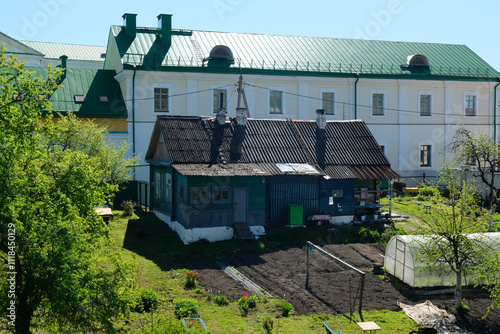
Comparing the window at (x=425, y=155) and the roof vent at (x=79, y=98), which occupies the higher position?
the roof vent at (x=79, y=98)

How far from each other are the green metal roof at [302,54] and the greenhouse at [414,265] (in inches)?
737

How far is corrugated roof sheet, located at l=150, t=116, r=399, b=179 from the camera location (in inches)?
875

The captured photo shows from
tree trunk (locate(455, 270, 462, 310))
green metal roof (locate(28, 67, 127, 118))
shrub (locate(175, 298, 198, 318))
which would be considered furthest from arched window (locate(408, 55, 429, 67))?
shrub (locate(175, 298, 198, 318))

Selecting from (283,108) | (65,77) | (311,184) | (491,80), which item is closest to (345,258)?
(311,184)

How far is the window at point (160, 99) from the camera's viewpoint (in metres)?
32.0

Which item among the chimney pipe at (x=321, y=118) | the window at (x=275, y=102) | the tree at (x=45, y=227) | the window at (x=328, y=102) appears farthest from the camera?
the window at (x=328, y=102)

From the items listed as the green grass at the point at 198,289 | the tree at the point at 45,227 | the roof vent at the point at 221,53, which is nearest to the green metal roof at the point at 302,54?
the roof vent at the point at 221,53

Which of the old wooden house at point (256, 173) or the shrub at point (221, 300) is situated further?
the old wooden house at point (256, 173)

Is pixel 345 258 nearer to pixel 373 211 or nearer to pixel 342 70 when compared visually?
pixel 373 211

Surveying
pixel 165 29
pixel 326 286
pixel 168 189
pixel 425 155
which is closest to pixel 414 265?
pixel 326 286

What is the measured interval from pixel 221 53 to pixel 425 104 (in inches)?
561

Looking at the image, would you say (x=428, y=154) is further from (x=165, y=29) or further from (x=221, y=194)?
(x=221, y=194)

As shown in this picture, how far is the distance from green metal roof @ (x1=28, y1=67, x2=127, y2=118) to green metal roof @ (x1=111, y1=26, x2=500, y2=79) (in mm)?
2277

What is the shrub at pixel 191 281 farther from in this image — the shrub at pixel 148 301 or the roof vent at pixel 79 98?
the roof vent at pixel 79 98
